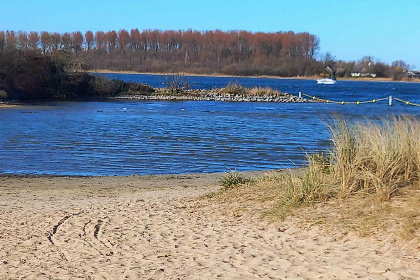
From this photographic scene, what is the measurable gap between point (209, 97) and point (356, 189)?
195 feet

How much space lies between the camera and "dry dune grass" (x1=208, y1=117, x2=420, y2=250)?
813 cm

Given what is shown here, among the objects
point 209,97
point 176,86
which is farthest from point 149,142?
point 176,86

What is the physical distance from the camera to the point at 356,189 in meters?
9.25

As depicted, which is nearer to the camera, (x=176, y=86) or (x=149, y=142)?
(x=149, y=142)

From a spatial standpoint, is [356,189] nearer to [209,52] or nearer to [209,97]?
[209,97]

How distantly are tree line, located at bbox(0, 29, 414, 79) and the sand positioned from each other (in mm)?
160533

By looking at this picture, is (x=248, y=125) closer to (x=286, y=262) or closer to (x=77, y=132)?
(x=77, y=132)

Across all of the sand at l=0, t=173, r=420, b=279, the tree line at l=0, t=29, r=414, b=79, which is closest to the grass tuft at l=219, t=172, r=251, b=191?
the sand at l=0, t=173, r=420, b=279

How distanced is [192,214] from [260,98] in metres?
58.4

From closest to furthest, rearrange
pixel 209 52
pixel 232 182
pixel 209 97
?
1. pixel 232 182
2. pixel 209 97
3. pixel 209 52

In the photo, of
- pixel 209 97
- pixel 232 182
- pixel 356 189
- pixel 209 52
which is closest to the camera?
pixel 356 189

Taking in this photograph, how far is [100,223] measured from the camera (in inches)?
380

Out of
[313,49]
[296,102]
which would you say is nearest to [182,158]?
[296,102]

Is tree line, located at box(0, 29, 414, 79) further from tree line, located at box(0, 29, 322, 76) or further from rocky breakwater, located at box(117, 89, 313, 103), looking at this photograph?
rocky breakwater, located at box(117, 89, 313, 103)
